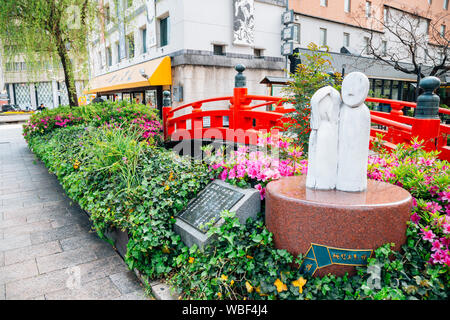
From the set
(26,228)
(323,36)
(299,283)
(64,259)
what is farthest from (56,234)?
(323,36)

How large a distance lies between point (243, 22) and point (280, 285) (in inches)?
554

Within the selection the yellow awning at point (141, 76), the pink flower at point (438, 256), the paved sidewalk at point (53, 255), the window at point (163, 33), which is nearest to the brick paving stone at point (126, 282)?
the paved sidewalk at point (53, 255)

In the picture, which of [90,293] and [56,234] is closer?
[90,293]

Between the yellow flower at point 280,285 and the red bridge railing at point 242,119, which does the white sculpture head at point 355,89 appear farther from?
the red bridge railing at point 242,119

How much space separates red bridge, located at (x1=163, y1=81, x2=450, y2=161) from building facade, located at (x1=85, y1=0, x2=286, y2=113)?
397cm

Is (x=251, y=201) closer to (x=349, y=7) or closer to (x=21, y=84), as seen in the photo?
(x=349, y=7)

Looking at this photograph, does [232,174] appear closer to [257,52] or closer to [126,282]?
[126,282]

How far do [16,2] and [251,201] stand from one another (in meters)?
10.0

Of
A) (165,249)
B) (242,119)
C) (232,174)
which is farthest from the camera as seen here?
(242,119)

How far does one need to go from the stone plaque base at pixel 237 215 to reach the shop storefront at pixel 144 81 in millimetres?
8068

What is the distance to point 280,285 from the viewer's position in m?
2.68

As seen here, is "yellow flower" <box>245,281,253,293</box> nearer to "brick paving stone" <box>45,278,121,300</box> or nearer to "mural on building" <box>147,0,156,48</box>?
"brick paving stone" <box>45,278,121,300</box>

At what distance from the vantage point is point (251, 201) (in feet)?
11.5
